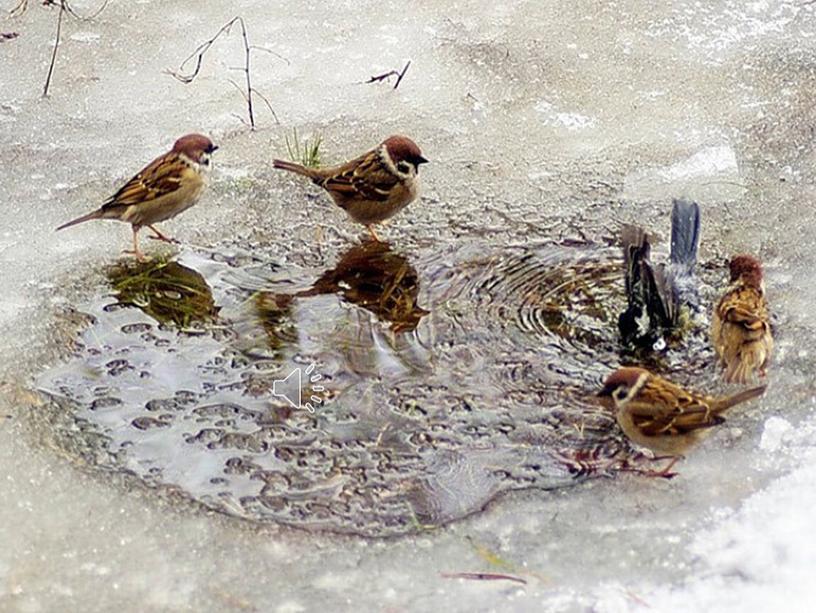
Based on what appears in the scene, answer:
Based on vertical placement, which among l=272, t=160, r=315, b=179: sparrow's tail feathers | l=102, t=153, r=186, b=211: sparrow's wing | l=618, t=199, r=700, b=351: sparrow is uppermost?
l=618, t=199, r=700, b=351: sparrow

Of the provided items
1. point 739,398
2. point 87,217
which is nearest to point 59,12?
point 87,217

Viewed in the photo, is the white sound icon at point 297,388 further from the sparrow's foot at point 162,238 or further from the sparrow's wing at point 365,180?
the sparrow's foot at point 162,238

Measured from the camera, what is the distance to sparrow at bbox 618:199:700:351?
5.32 meters

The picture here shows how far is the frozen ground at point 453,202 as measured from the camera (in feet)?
13.9

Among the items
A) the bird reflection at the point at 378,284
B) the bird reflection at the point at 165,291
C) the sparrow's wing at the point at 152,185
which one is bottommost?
the bird reflection at the point at 165,291

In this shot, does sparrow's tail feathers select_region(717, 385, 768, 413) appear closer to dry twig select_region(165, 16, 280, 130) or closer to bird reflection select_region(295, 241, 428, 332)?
bird reflection select_region(295, 241, 428, 332)

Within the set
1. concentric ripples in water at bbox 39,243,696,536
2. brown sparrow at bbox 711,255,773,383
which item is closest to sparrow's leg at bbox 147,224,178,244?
concentric ripples in water at bbox 39,243,696,536

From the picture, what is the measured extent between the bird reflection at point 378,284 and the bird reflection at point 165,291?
42 cm

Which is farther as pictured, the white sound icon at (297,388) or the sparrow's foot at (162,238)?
the sparrow's foot at (162,238)

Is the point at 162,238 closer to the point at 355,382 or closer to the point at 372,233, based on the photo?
the point at 372,233

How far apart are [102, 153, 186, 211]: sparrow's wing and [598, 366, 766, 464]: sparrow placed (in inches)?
88.3

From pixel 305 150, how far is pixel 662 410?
266 centimetres

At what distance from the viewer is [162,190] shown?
5.92 metres

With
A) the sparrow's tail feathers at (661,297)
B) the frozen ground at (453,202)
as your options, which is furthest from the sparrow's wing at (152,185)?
the sparrow's tail feathers at (661,297)
